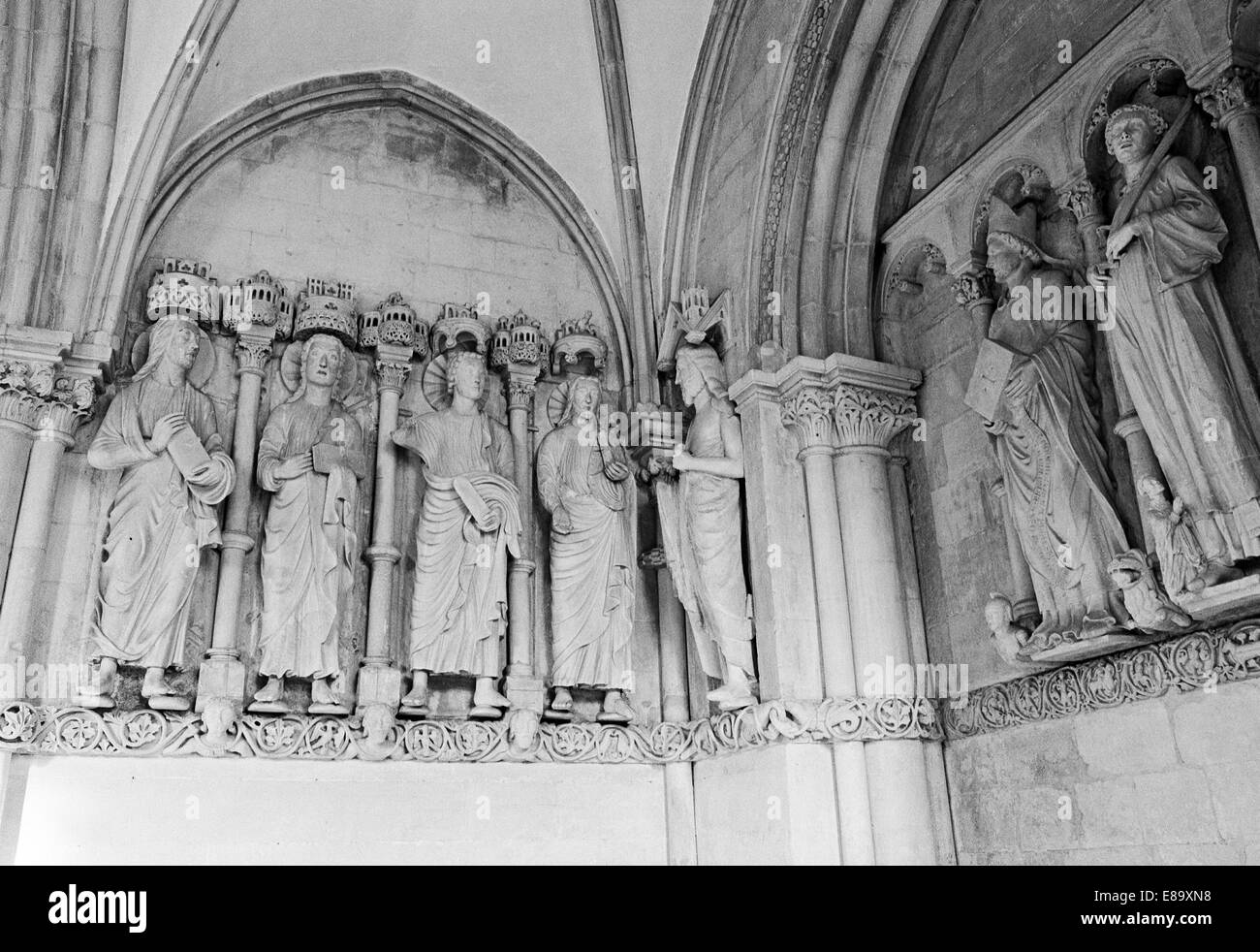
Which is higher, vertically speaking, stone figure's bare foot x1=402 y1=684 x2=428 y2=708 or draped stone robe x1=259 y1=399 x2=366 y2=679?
draped stone robe x1=259 y1=399 x2=366 y2=679

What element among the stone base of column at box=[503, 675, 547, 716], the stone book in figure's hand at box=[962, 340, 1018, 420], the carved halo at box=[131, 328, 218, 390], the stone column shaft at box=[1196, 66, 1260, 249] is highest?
the carved halo at box=[131, 328, 218, 390]

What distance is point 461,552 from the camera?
6.38 meters

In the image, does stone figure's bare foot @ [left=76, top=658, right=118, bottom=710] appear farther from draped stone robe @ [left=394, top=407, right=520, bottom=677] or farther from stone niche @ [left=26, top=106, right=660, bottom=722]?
draped stone robe @ [left=394, top=407, right=520, bottom=677]

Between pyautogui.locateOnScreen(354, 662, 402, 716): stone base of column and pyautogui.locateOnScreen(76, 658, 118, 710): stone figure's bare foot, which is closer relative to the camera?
pyautogui.locateOnScreen(76, 658, 118, 710): stone figure's bare foot

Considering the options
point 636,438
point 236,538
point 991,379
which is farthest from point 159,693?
point 991,379

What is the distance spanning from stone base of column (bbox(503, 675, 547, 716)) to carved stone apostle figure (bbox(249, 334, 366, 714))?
0.93 metres

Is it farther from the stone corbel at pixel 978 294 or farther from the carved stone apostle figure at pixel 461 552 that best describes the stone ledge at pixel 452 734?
the stone corbel at pixel 978 294

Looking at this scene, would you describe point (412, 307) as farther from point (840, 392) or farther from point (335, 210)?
point (840, 392)

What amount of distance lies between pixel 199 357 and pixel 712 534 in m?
3.15

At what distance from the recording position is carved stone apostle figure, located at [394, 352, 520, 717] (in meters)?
6.20

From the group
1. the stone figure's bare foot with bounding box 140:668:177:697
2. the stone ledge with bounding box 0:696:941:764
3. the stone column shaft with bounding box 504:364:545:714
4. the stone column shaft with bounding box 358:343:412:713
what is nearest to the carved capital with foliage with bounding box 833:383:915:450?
the stone ledge with bounding box 0:696:941:764
